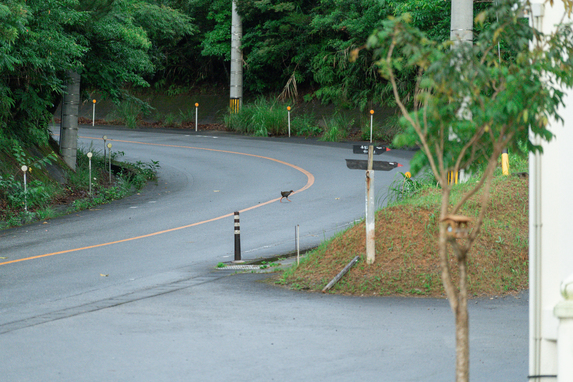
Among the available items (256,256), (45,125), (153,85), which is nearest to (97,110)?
(153,85)

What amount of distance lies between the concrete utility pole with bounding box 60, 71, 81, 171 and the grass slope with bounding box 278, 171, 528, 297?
11.7m

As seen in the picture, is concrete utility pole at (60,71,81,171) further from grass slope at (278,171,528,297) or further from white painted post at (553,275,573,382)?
white painted post at (553,275,573,382)

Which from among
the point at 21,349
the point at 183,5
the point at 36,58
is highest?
the point at 183,5

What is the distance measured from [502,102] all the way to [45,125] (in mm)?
17723

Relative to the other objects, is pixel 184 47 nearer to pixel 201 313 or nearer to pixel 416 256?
pixel 416 256

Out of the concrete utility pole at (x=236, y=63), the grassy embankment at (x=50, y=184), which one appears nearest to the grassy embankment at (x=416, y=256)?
the grassy embankment at (x=50, y=184)

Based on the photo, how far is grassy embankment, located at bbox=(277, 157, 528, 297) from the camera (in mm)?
10352

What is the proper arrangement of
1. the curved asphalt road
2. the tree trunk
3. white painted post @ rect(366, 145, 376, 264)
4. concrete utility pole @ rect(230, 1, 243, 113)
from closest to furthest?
the tree trunk < the curved asphalt road < white painted post @ rect(366, 145, 376, 264) < concrete utility pole @ rect(230, 1, 243, 113)

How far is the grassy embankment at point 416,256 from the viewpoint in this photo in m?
10.4

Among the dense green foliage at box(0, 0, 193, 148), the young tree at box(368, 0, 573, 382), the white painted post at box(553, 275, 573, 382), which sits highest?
the dense green foliage at box(0, 0, 193, 148)

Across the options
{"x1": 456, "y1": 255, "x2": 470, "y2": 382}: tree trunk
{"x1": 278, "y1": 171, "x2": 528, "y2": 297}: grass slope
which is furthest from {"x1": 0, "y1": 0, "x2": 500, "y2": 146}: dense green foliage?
{"x1": 456, "y1": 255, "x2": 470, "y2": 382}: tree trunk

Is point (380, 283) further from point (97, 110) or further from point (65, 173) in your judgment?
point (97, 110)

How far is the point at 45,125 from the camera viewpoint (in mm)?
20172

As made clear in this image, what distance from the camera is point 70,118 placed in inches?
827
